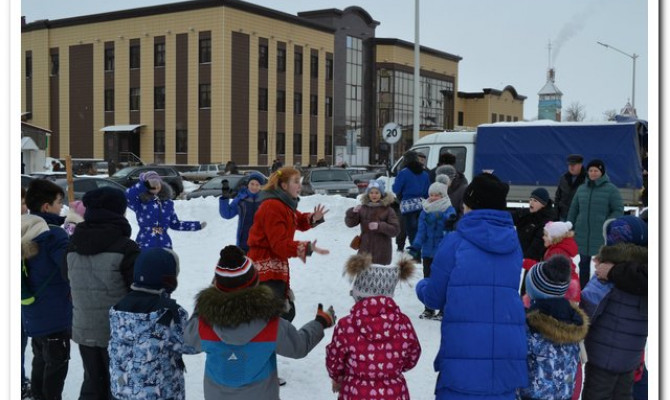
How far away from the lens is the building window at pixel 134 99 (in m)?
52.4

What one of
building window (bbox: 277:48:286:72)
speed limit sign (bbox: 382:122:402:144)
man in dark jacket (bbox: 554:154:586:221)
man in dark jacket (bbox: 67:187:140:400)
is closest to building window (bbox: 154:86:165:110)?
building window (bbox: 277:48:286:72)

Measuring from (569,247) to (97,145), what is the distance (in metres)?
53.4

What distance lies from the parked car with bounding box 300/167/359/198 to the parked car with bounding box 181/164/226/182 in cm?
1878

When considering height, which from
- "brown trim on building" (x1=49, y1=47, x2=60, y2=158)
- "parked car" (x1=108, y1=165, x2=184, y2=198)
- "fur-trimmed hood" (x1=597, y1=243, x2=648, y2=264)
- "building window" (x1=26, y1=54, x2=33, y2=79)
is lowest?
"fur-trimmed hood" (x1=597, y1=243, x2=648, y2=264)

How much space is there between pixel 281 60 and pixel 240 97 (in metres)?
5.66

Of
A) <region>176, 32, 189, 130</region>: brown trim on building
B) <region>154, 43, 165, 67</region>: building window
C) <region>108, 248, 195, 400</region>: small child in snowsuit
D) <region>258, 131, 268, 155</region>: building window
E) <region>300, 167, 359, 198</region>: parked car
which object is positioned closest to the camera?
<region>108, 248, 195, 400</region>: small child in snowsuit

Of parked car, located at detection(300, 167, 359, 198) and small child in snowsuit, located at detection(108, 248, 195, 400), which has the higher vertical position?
parked car, located at detection(300, 167, 359, 198)

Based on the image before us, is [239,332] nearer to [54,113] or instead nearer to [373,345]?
[373,345]

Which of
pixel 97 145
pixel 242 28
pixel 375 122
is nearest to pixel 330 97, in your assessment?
pixel 375 122

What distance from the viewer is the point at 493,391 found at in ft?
12.2

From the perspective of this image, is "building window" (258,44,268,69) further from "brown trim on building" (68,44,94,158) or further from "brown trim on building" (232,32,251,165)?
"brown trim on building" (68,44,94,158)

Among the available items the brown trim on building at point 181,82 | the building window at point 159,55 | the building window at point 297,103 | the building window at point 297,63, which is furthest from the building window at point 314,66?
the building window at point 159,55

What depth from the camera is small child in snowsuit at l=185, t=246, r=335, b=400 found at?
3527mm

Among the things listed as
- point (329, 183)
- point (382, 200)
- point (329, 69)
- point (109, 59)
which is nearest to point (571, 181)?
point (382, 200)
